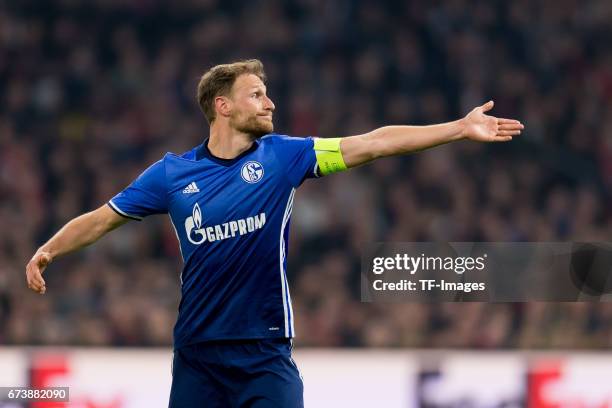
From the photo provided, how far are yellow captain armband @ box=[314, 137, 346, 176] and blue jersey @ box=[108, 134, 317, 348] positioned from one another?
32mm

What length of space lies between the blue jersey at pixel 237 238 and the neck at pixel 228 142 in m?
0.04

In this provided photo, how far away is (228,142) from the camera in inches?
208

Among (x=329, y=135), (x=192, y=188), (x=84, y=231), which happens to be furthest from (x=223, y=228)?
(x=329, y=135)

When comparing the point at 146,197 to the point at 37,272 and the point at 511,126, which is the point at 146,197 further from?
the point at 511,126

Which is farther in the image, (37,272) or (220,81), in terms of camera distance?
(220,81)

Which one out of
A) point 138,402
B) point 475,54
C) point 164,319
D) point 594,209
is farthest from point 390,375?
point 475,54

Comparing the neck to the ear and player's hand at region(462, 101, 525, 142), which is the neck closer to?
the ear

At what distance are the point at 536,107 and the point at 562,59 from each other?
87cm

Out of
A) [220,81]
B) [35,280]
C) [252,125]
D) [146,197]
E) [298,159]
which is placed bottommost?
[35,280]

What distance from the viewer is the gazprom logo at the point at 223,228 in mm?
5059

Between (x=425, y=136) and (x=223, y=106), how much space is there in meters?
0.88

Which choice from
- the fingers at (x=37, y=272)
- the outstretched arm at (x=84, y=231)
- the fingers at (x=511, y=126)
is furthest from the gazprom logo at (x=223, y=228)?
the fingers at (x=511, y=126)

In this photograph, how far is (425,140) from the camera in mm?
A: 4941

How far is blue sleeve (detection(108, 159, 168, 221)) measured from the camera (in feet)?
17.3
